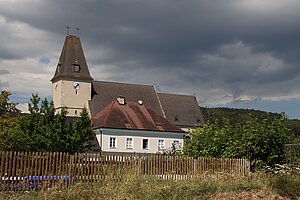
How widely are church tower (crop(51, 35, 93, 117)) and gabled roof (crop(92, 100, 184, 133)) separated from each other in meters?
10.2

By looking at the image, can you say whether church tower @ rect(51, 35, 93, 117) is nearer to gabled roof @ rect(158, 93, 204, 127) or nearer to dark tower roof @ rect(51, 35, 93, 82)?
dark tower roof @ rect(51, 35, 93, 82)

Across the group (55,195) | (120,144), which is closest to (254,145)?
(55,195)

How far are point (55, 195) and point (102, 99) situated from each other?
203 feet

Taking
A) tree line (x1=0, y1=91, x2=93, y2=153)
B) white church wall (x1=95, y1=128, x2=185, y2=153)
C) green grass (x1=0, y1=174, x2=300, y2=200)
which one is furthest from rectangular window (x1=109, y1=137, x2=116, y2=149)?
green grass (x1=0, y1=174, x2=300, y2=200)

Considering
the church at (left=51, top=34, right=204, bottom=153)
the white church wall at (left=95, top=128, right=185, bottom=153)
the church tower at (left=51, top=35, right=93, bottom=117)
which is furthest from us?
the church tower at (left=51, top=35, right=93, bottom=117)

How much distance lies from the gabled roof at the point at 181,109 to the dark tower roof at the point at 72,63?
44.3ft

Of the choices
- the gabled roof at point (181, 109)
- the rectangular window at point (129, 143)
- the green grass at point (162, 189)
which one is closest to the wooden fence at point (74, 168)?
the green grass at point (162, 189)

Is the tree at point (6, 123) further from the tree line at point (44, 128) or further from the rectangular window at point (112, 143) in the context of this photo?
the rectangular window at point (112, 143)

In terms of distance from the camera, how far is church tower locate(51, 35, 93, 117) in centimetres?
7231

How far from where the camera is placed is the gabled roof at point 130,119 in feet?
195

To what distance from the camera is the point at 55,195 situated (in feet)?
38.7

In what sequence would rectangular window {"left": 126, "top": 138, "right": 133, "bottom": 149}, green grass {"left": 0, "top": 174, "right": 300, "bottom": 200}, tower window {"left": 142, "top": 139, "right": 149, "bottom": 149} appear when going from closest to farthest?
green grass {"left": 0, "top": 174, "right": 300, "bottom": 200}
rectangular window {"left": 126, "top": 138, "right": 133, "bottom": 149}
tower window {"left": 142, "top": 139, "right": 149, "bottom": 149}

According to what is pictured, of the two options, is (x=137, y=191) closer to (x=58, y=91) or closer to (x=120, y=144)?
(x=120, y=144)

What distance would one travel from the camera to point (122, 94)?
7562cm
